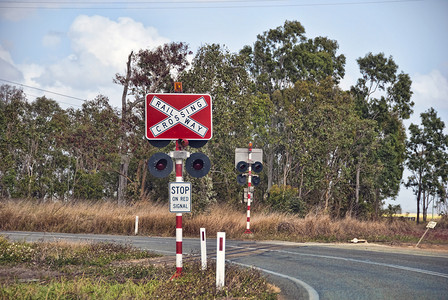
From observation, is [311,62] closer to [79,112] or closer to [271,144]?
[271,144]

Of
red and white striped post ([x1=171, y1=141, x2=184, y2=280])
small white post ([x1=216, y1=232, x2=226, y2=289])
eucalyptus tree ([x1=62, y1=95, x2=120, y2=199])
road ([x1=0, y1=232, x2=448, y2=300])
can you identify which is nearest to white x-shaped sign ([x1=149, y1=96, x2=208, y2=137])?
red and white striped post ([x1=171, y1=141, x2=184, y2=280])

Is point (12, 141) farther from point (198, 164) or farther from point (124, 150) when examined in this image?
point (198, 164)

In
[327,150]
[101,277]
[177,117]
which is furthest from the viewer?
[327,150]

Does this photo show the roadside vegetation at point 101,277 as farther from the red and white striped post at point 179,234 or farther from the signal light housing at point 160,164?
the signal light housing at point 160,164

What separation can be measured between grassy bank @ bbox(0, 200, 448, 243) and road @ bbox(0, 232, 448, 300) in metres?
4.88

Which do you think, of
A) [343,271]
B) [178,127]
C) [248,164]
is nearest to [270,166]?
[248,164]

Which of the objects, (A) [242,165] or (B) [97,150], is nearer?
(A) [242,165]

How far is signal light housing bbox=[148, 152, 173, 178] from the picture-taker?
1011 centimetres

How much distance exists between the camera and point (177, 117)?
1044 cm

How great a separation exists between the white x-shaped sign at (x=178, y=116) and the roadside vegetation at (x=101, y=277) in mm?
2721

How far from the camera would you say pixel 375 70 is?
5303 centimetres

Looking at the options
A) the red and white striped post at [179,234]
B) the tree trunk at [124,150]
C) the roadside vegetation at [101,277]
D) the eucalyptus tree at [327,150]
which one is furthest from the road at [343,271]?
the eucalyptus tree at [327,150]

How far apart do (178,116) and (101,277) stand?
3356 mm

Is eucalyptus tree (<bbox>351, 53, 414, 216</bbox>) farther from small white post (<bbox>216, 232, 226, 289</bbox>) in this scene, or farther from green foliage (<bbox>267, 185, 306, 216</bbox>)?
small white post (<bbox>216, 232, 226, 289</bbox>)
